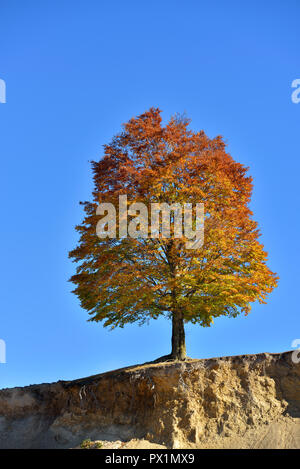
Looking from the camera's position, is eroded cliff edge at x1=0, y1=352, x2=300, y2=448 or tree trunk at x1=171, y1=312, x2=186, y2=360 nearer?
eroded cliff edge at x1=0, y1=352, x2=300, y2=448

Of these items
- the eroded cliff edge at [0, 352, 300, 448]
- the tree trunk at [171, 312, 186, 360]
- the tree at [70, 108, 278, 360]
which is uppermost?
the tree at [70, 108, 278, 360]

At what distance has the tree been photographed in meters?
22.6

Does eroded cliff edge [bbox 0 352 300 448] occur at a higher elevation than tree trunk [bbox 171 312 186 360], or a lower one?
lower

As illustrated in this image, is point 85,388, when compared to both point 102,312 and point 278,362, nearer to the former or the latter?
point 102,312

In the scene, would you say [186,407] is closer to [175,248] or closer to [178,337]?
[178,337]

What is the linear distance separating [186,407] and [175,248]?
8.14m

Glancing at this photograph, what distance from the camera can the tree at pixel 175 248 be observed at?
22609 mm

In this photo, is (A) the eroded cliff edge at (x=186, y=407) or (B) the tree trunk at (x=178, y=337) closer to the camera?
(A) the eroded cliff edge at (x=186, y=407)

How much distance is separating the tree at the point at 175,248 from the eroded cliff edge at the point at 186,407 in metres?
2.57

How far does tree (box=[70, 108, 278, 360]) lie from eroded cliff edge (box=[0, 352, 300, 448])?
2565mm

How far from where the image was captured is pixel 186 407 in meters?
20.8

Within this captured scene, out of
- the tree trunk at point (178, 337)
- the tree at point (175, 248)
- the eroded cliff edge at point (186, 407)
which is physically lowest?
the eroded cliff edge at point (186, 407)

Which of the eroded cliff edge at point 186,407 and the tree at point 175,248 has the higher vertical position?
the tree at point 175,248

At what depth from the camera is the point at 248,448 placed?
18797mm
